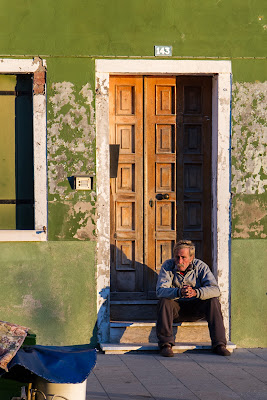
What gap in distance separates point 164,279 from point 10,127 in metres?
2.43

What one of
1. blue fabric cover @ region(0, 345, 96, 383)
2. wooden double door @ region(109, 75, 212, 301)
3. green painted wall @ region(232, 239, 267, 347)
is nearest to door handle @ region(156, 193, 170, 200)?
wooden double door @ region(109, 75, 212, 301)

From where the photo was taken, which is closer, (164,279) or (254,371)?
(254,371)

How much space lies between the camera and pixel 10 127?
8.34m

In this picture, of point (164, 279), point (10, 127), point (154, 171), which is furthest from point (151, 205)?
point (10, 127)

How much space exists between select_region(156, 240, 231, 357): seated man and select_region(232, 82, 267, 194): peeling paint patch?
0.99m

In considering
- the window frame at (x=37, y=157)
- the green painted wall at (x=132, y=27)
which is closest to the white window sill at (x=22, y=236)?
the window frame at (x=37, y=157)

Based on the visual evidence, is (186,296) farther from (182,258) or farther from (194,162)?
(194,162)

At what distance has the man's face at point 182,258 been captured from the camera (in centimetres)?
803

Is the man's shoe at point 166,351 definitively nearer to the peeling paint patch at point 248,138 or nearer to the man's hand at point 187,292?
the man's hand at point 187,292

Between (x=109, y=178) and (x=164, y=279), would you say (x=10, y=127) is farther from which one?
(x=164, y=279)

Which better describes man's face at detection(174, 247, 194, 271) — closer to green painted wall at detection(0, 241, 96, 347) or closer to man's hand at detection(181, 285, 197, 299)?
man's hand at detection(181, 285, 197, 299)

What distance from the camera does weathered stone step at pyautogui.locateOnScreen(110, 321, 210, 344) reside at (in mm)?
8227

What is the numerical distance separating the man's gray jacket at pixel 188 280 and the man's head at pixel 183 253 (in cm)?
9

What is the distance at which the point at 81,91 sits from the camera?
323 inches
